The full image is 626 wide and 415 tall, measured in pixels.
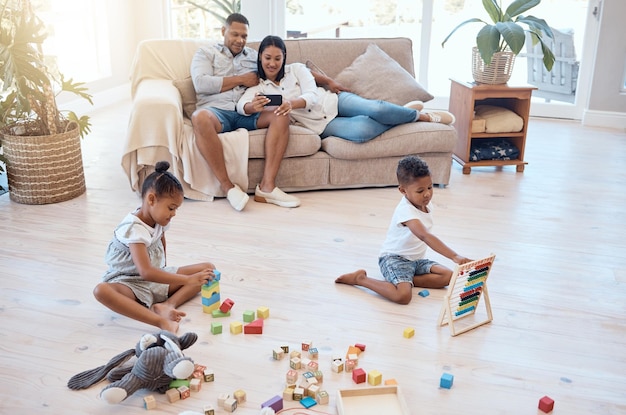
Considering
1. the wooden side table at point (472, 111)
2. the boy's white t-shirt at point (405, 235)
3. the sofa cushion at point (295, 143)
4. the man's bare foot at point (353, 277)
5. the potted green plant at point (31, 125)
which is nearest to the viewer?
the boy's white t-shirt at point (405, 235)

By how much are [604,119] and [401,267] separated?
365cm

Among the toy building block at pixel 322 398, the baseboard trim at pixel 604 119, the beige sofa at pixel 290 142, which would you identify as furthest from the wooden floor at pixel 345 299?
the baseboard trim at pixel 604 119

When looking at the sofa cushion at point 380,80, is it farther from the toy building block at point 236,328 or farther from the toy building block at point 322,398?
the toy building block at point 322,398

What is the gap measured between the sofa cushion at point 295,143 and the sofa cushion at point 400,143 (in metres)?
0.10

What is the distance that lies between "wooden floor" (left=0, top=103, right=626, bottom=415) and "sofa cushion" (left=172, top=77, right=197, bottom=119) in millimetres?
579

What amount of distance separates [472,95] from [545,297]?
6.14 ft

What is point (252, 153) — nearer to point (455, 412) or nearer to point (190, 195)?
point (190, 195)

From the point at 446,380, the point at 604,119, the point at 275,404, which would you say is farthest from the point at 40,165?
the point at 604,119

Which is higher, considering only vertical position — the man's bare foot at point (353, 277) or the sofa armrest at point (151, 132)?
the sofa armrest at point (151, 132)

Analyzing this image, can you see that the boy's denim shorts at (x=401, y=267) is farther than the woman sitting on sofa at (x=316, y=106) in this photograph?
No

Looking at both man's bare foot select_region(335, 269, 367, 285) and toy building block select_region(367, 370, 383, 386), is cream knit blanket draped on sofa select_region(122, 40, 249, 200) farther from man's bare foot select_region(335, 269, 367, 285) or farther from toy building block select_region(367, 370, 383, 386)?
toy building block select_region(367, 370, 383, 386)

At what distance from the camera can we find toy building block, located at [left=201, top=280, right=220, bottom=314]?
8.00 ft

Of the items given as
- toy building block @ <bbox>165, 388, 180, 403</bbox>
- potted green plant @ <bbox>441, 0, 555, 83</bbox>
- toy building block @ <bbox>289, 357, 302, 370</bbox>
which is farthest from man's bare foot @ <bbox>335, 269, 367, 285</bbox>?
potted green plant @ <bbox>441, 0, 555, 83</bbox>

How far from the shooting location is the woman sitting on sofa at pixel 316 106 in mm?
3709
